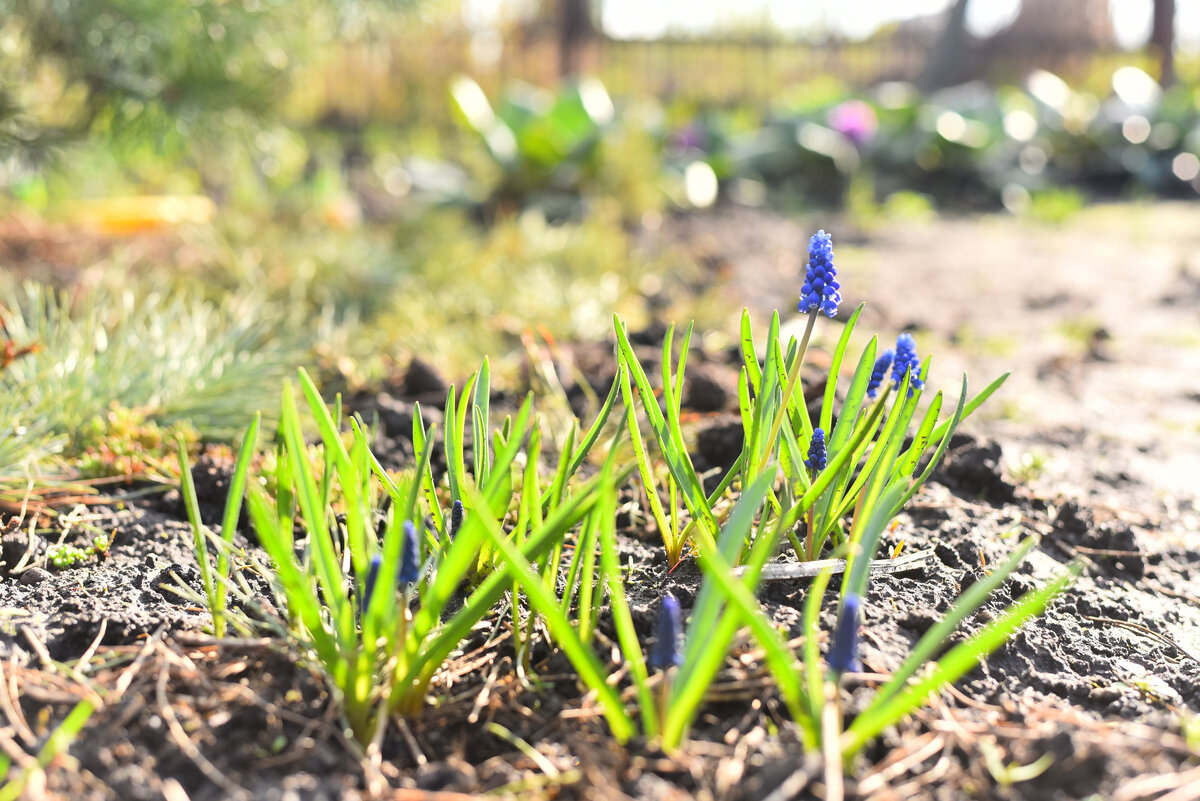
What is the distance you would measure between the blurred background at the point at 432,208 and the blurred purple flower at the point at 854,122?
0.11 ft

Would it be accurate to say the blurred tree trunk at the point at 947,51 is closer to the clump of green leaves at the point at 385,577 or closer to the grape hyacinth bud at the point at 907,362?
the grape hyacinth bud at the point at 907,362

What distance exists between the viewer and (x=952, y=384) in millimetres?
2938

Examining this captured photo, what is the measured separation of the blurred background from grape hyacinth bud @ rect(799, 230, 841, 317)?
50.3 inches

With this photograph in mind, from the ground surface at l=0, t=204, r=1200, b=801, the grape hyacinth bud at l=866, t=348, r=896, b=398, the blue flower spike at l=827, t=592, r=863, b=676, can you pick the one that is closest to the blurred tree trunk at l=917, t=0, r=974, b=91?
the ground surface at l=0, t=204, r=1200, b=801

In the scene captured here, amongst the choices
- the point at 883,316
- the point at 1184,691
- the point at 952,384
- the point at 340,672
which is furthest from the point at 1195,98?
the point at 340,672

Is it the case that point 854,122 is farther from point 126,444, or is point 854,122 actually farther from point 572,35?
point 126,444

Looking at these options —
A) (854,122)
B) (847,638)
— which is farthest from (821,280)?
(854,122)

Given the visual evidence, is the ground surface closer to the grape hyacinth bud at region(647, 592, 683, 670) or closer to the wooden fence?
the grape hyacinth bud at region(647, 592, 683, 670)

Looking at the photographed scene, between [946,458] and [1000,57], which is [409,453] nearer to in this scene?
[946,458]

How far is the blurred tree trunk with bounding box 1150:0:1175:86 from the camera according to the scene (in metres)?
13.2

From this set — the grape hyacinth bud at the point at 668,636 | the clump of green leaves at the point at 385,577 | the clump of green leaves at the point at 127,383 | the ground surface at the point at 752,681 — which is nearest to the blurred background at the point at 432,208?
the clump of green leaves at the point at 127,383

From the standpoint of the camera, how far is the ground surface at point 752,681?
1.09 m

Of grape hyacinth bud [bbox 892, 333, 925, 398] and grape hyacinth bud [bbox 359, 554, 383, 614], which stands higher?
grape hyacinth bud [bbox 892, 333, 925, 398]

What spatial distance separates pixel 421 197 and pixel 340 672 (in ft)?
16.5
